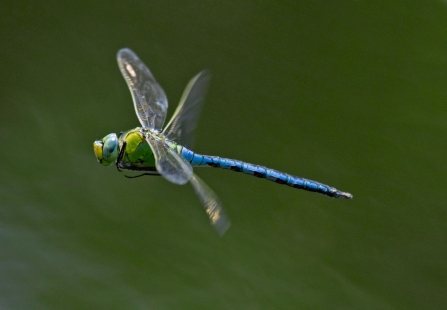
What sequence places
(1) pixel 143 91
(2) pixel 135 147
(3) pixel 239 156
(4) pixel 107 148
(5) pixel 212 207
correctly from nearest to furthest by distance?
(5) pixel 212 207, (4) pixel 107 148, (2) pixel 135 147, (1) pixel 143 91, (3) pixel 239 156

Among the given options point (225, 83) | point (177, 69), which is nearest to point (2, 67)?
point (177, 69)

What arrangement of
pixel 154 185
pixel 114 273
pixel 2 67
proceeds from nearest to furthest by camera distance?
pixel 114 273
pixel 154 185
pixel 2 67

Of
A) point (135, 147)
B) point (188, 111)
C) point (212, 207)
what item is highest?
point (188, 111)

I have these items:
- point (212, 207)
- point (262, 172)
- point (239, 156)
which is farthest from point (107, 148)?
point (239, 156)

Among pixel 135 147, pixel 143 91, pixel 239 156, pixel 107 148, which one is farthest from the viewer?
pixel 239 156

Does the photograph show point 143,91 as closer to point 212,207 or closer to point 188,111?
point 188,111

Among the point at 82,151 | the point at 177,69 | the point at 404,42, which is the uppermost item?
the point at 404,42

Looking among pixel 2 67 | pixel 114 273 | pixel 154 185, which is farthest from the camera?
pixel 2 67

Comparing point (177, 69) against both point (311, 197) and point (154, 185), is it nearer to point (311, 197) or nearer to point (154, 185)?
point (154, 185)
